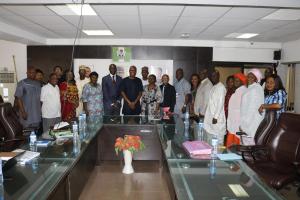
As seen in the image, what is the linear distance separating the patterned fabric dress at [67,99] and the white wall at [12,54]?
2.69m

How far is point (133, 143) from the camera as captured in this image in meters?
3.79

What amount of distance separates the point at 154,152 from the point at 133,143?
70 centimetres

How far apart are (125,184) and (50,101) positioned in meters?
1.95

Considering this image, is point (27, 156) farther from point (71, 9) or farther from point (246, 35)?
point (246, 35)

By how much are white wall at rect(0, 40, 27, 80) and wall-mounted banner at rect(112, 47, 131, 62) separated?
2223mm

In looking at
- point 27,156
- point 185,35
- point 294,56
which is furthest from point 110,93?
point 294,56

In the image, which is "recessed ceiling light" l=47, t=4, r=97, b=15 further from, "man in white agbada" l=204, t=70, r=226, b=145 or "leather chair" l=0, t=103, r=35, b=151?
"man in white agbada" l=204, t=70, r=226, b=145

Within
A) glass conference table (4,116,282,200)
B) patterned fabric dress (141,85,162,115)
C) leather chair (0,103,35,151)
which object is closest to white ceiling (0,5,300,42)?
patterned fabric dress (141,85,162,115)

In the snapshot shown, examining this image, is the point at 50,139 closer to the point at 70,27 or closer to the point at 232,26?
the point at 70,27

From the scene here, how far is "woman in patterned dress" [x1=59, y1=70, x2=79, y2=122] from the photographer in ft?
16.5

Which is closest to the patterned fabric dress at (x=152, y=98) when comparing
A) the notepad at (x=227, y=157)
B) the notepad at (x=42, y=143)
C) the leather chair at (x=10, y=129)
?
the leather chair at (x=10, y=129)

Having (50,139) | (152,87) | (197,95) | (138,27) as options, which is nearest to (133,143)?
(50,139)

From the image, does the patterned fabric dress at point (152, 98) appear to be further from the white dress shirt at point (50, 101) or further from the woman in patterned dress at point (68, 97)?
the white dress shirt at point (50, 101)

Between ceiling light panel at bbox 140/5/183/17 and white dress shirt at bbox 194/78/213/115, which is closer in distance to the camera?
ceiling light panel at bbox 140/5/183/17
